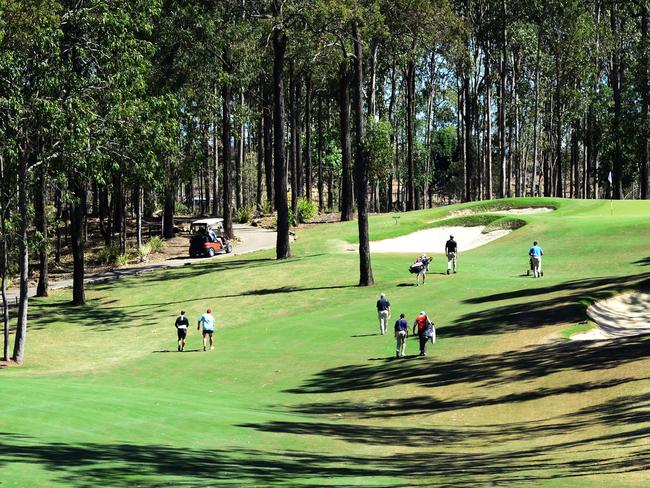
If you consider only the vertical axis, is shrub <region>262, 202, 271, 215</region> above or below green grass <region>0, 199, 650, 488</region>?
above

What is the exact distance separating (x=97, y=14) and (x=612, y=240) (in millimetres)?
31335

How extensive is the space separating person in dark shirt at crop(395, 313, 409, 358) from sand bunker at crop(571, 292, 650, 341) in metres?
5.57

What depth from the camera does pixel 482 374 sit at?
27.0m

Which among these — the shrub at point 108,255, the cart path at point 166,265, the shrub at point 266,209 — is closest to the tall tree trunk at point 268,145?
the shrub at point 266,209

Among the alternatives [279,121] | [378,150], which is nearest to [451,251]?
[279,121]

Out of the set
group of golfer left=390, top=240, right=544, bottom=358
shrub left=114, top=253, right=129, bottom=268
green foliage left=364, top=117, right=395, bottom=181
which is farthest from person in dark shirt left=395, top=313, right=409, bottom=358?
shrub left=114, top=253, right=129, bottom=268

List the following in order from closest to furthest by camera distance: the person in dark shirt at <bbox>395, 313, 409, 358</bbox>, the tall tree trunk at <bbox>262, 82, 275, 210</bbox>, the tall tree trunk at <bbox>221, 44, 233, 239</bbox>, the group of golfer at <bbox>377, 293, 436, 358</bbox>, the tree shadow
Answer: the tree shadow
the person in dark shirt at <bbox>395, 313, 409, 358</bbox>
the group of golfer at <bbox>377, 293, 436, 358</bbox>
the tall tree trunk at <bbox>221, 44, 233, 239</bbox>
the tall tree trunk at <bbox>262, 82, 275, 210</bbox>

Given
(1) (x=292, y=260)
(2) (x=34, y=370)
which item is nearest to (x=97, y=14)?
(2) (x=34, y=370)

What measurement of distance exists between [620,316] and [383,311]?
9.03 m

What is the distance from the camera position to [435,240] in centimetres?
6100

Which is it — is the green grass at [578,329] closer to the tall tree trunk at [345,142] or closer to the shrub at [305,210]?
the tall tree trunk at [345,142]

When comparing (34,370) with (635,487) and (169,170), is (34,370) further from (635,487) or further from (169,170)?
(169,170)

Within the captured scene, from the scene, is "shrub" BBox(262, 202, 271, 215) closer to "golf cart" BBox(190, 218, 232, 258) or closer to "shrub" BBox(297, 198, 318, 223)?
"shrub" BBox(297, 198, 318, 223)

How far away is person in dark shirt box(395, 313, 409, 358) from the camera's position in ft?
97.8
